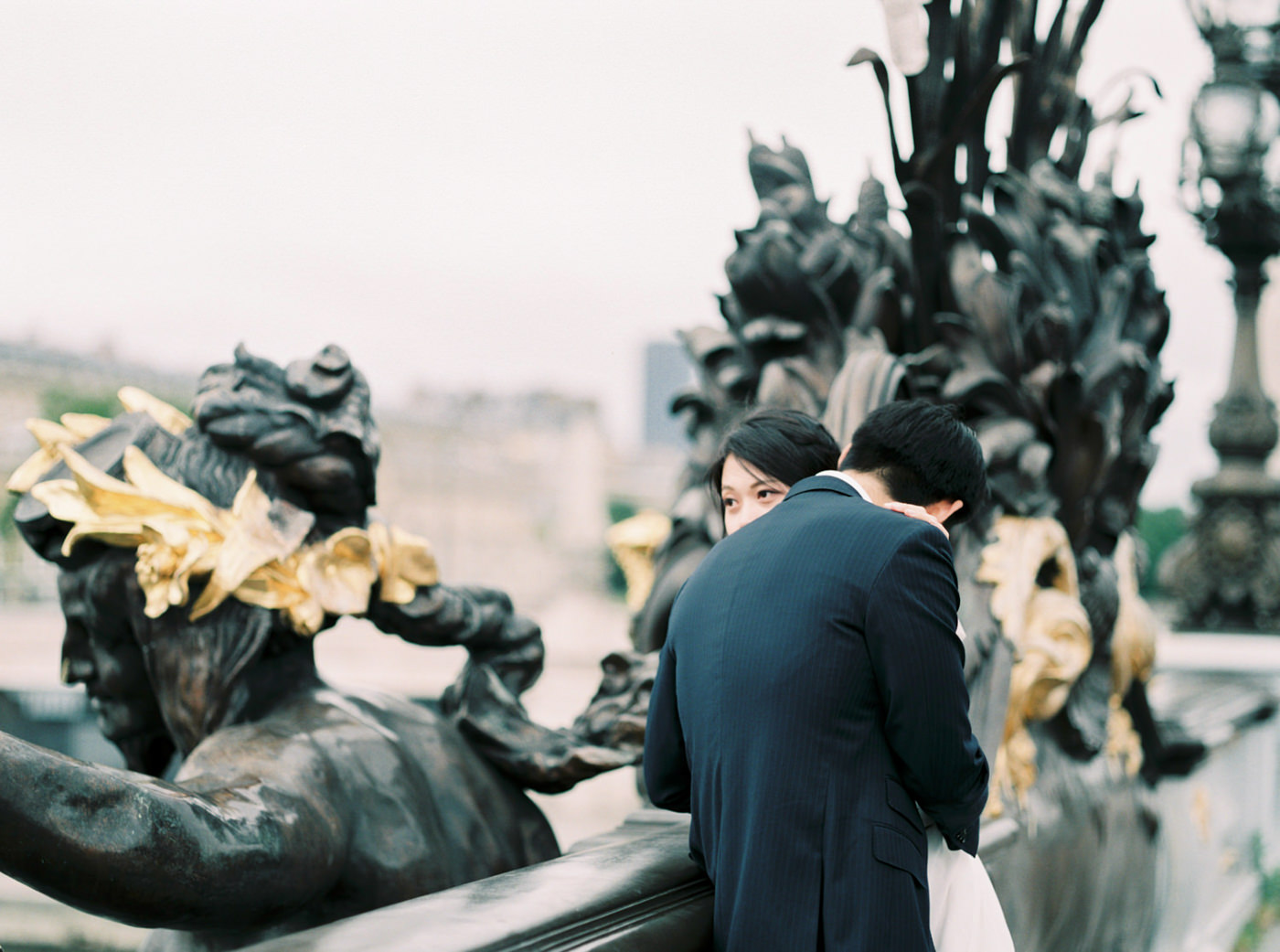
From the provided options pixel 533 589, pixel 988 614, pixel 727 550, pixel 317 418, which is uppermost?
pixel 317 418

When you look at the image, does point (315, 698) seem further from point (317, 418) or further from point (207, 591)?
point (317, 418)

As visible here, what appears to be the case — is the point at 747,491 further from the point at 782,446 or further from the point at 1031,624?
the point at 1031,624

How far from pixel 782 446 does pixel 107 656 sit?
971 mm

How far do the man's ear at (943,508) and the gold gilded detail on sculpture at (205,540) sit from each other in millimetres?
788

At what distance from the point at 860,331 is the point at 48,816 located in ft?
7.20

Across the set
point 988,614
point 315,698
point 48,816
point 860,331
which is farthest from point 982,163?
point 48,816

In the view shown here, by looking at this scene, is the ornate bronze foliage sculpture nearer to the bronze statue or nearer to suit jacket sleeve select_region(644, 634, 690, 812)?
the bronze statue

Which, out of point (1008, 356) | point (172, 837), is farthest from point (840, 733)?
point (1008, 356)

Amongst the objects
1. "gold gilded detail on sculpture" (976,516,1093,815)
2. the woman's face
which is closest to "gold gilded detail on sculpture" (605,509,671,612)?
"gold gilded detail on sculpture" (976,516,1093,815)

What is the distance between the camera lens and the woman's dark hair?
5.94 feet

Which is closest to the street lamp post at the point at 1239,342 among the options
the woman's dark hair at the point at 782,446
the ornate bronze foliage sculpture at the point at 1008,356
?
the ornate bronze foliage sculpture at the point at 1008,356

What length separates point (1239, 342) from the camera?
7094 millimetres

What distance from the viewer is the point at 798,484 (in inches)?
64.4

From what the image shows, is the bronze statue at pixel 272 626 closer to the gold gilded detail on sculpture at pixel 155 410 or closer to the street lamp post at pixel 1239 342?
the gold gilded detail on sculpture at pixel 155 410
